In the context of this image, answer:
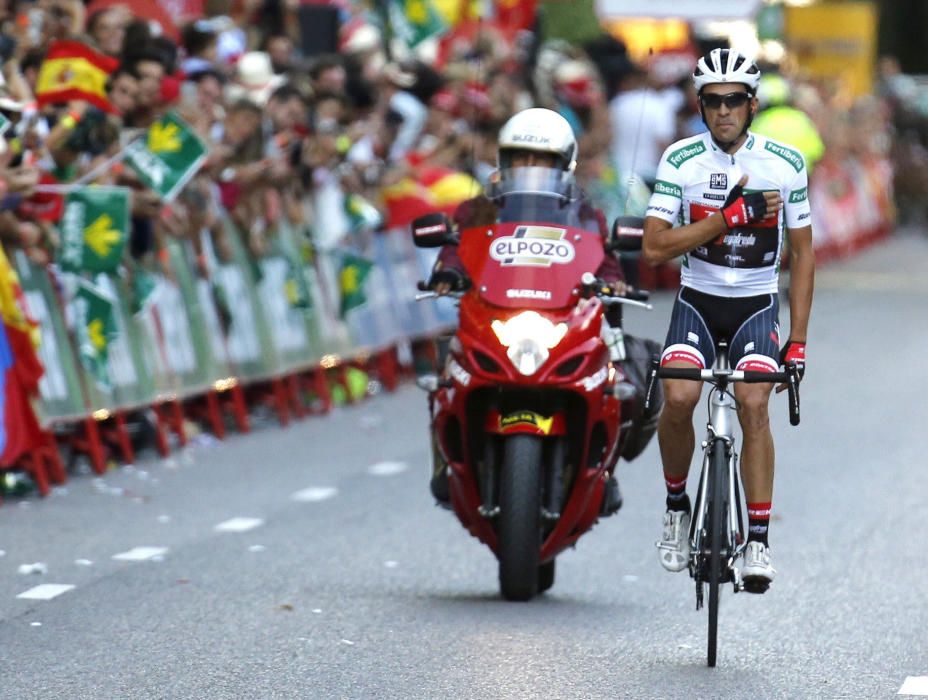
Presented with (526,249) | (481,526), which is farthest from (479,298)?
(481,526)

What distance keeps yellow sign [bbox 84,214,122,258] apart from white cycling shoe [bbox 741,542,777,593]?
568 cm

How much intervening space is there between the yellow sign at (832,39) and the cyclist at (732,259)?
1201 inches

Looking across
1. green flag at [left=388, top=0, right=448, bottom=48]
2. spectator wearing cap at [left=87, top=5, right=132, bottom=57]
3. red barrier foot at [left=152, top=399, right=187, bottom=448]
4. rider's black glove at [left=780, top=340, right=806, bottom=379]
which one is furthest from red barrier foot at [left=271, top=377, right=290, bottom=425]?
rider's black glove at [left=780, top=340, right=806, bottom=379]

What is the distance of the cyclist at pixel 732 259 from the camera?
27.7 feet

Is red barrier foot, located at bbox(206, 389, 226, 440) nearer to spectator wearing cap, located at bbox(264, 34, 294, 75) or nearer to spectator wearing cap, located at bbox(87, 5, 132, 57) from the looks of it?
spectator wearing cap, located at bbox(87, 5, 132, 57)

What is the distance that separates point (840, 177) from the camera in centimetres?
3494

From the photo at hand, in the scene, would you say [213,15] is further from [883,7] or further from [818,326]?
[883,7]

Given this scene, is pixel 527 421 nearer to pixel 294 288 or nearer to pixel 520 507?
pixel 520 507

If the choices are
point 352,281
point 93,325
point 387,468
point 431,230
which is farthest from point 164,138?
point 431,230

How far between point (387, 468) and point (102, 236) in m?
2.15

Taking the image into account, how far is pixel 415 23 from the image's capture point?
20.8 metres

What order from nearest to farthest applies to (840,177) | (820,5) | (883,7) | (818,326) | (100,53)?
(100,53), (818,326), (840,177), (820,5), (883,7)

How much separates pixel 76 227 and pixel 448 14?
12.0 meters

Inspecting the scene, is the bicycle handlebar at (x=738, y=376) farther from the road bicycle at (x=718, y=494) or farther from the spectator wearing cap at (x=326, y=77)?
the spectator wearing cap at (x=326, y=77)
